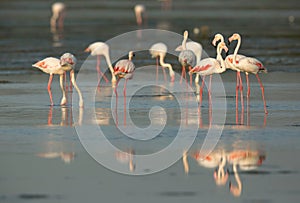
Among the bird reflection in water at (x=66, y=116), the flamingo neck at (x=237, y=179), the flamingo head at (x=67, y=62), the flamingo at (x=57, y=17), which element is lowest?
the flamingo neck at (x=237, y=179)

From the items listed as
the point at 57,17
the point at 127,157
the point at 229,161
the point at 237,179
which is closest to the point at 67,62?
the point at 127,157

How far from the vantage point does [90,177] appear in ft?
30.0

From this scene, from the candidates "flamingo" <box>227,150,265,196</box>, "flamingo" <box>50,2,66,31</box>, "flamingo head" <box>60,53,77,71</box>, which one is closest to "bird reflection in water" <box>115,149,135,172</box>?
"flamingo" <box>227,150,265,196</box>

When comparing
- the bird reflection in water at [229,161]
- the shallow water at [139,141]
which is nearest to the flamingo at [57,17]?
the shallow water at [139,141]

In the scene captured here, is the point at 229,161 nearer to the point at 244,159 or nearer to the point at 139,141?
the point at 244,159

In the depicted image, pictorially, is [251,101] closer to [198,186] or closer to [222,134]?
[222,134]

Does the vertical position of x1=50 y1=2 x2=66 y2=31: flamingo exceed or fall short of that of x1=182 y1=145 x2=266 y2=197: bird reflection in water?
it exceeds it

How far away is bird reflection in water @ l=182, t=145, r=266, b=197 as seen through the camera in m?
9.09

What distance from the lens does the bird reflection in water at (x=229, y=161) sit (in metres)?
9.09

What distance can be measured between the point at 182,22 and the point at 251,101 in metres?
21.2

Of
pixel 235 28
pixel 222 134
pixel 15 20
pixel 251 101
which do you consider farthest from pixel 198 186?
pixel 15 20

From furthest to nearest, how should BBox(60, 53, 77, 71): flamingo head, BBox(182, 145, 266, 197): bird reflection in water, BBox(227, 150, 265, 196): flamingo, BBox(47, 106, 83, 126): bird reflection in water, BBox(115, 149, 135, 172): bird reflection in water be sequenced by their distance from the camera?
BBox(60, 53, 77, 71): flamingo head
BBox(47, 106, 83, 126): bird reflection in water
BBox(115, 149, 135, 172): bird reflection in water
BBox(227, 150, 265, 196): flamingo
BBox(182, 145, 266, 197): bird reflection in water

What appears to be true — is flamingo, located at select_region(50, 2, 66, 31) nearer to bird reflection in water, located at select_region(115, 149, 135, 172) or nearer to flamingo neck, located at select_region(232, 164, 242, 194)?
bird reflection in water, located at select_region(115, 149, 135, 172)

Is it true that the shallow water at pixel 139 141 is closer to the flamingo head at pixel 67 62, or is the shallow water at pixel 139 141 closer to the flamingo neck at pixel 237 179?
the flamingo neck at pixel 237 179
